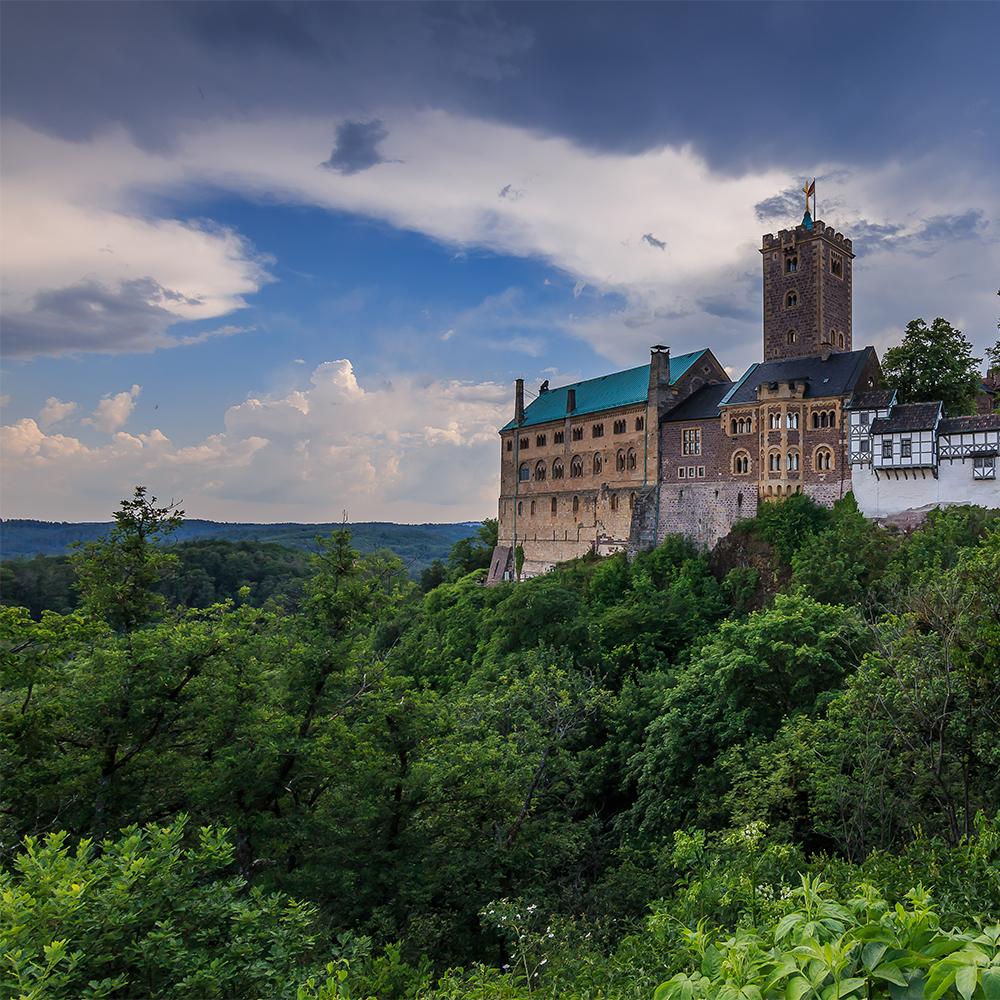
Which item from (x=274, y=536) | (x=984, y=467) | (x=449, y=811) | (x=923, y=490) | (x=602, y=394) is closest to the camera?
(x=449, y=811)

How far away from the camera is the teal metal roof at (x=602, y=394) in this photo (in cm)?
5059

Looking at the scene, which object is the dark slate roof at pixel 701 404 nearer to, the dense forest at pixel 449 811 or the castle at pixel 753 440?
the castle at pixel 753 440

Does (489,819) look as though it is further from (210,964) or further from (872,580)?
(872,580)

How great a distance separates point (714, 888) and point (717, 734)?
14210mm

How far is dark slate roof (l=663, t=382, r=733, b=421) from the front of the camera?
46594mm

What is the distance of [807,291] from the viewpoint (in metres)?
45.3

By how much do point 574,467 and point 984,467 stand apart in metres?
26.5

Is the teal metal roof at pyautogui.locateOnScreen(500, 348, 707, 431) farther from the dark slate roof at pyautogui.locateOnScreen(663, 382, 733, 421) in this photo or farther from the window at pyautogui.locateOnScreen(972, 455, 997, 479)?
the window at pyautogui.locateOnScreen(972, 455, 997, 479)

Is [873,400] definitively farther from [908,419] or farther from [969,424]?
[969,424]

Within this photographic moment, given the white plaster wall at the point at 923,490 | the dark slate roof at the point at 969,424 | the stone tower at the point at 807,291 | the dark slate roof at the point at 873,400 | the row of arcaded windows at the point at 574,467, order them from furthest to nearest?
1. the row of arcaded windows at the point at 574,467
2. the stone tower at the point at 807,291
3. the dark slate roof at the point at 873,400
4. the white plaster wall at the point at 923,490
5. the dark slate roof at the point at 969,424

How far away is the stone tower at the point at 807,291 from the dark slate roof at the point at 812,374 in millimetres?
1185

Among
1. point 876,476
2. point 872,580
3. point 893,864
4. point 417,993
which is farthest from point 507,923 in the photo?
point 876,476

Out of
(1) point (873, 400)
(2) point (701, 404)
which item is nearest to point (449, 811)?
(1) point (873, 400)

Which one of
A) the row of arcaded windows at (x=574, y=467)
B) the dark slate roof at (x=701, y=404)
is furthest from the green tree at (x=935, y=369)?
the row of arcaded windows at (x=574, y=467)
